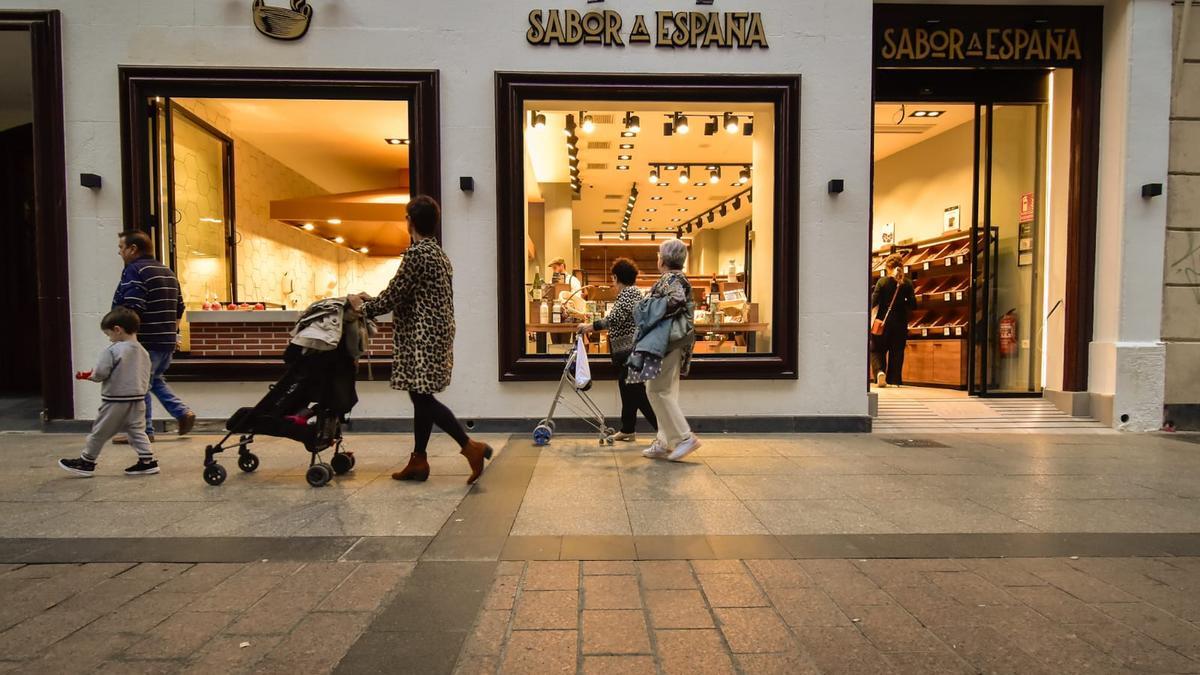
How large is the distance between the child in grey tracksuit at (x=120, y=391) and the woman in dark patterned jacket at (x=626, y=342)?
373 cm

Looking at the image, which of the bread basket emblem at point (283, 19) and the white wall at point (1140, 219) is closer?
the bread basket emblem at point (283, 19)

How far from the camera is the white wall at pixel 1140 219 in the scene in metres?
6.83

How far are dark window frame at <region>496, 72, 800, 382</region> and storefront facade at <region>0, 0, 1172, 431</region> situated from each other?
23 millimetres

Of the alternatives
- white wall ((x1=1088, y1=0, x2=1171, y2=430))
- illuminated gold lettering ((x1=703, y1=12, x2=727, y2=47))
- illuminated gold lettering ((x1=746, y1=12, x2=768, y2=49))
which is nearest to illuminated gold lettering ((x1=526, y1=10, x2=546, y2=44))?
illuminated gold lettering ((x1=703, y1=12, x2=727, y2=47))

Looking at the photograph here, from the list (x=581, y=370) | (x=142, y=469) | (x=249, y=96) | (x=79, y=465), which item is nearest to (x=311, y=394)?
(x=142, y=469)

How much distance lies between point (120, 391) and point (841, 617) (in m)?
5.17

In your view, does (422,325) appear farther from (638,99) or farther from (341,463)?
(638,99)

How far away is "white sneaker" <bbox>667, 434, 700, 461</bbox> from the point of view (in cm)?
527

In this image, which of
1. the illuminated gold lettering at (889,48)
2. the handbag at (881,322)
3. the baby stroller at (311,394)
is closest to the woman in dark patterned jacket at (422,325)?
the baby stroller at (311,394)

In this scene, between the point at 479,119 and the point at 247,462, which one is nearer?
the point at 247,462

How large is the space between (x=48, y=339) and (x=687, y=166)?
11.2 metres

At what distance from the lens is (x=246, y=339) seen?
6863 mm

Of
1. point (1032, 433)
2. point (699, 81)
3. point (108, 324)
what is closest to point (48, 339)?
point (108, 324)

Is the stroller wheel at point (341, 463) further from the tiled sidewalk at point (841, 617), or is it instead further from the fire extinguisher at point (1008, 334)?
the fire extinguisher at point (1008, 334)
